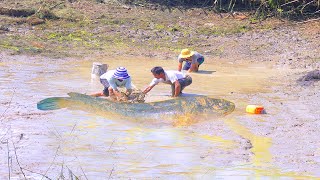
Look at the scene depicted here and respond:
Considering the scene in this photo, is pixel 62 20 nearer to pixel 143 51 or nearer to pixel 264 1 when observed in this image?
pixel 143 51

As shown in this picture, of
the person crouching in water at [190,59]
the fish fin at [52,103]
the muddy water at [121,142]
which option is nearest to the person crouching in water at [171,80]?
the muddy water at [121,142]

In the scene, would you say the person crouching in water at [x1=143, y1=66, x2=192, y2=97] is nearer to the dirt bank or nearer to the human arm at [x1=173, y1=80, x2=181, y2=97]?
the human arm at [x1=173, y1=80, x2=181, y2=97]

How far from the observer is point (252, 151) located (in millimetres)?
8281

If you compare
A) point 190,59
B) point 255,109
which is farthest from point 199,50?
point 255,109

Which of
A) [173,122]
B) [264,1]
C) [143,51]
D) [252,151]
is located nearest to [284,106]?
[173,122]

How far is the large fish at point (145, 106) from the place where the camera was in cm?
1018

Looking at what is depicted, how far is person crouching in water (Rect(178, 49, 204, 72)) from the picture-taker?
44.8 feet

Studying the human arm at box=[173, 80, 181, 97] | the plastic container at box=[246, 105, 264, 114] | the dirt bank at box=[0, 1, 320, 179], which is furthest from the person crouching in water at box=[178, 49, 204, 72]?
the plastic container at box=[246, 105, 264, 114]

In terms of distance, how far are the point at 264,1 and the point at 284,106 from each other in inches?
316

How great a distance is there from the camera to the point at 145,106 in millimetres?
10445

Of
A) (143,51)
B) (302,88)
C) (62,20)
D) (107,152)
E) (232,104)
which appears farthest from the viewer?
(62,20)

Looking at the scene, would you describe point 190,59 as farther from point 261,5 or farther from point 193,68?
point 261,5

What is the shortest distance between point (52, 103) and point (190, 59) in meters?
3.95

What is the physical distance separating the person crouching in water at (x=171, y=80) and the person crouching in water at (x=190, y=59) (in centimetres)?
223
